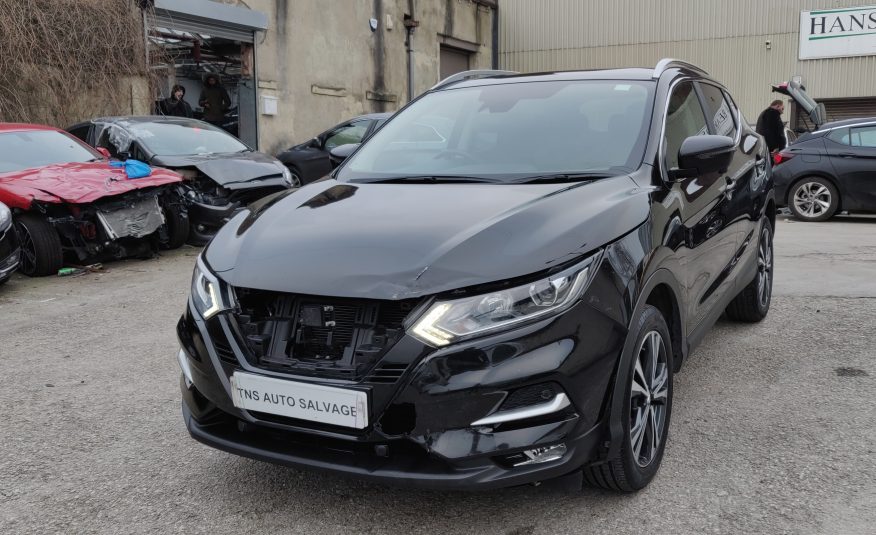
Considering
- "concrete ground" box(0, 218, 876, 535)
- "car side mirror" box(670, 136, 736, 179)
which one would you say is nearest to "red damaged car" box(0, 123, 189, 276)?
"concrete ground" box(0, 218, 876, 535)

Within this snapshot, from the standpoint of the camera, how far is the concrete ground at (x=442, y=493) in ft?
8.75

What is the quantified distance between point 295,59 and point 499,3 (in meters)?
11.5

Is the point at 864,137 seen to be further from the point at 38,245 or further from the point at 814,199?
the point at 38,245

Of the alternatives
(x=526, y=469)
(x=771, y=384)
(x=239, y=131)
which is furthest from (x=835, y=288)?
(x=239, y=131)

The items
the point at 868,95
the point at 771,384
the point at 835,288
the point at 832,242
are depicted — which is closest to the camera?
the point at 771,384

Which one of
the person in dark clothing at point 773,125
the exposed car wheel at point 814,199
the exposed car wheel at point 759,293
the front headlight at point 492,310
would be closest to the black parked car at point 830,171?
the exposed car wheel at point 814,199

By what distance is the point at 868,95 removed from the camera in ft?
75.0

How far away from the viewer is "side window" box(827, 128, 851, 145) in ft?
35.6

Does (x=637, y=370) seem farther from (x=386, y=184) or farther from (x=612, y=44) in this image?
(x=612, y=44)

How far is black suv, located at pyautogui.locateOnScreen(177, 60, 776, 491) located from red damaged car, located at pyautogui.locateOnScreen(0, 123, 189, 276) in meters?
4.89

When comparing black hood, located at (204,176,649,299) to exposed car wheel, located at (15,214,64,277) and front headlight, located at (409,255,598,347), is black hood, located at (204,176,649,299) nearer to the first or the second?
front headlight, located at (409,255,598,347)

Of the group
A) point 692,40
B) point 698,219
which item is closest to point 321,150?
point 698,219

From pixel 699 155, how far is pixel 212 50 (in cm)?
1497

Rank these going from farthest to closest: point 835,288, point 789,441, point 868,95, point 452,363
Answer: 1. point 868,95
2. point 835,288
3. point 789,441
4. point 452,363
